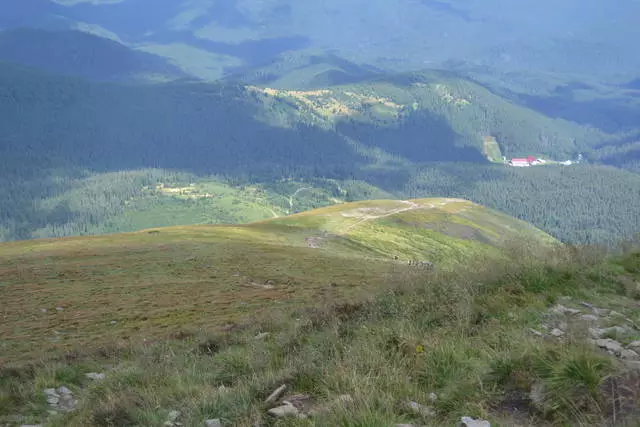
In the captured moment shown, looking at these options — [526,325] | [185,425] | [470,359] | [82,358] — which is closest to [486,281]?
[526,325]

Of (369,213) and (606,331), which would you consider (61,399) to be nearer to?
(606,331)

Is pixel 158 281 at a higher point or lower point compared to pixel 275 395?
lower

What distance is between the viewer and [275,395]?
25.0 ft

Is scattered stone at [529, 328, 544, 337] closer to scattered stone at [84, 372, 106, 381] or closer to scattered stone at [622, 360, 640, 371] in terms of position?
scattered stone at [622, 360, 640, 371]

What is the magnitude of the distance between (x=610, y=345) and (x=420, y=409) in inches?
168

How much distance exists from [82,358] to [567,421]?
1332 cm

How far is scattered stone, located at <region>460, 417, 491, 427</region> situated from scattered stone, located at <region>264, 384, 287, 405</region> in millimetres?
2919

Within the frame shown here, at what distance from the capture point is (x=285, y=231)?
69.7 meters

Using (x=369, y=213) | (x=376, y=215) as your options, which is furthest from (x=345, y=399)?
(x=369, y=213)

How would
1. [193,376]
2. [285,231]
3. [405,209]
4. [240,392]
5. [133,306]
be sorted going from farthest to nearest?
[405,209], [285,231], [133,306], [193,376], [240,392]

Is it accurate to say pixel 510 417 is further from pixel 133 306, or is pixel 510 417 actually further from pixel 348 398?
pixel 133 306

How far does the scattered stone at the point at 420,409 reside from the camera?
261 inches

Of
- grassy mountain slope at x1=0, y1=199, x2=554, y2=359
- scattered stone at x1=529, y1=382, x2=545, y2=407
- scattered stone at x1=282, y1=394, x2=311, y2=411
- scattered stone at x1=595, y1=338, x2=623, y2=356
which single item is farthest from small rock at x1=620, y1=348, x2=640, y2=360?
grassy mountain slope at x1=0, y1=199, x2=554, y2=359

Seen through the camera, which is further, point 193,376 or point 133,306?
point 133,306
